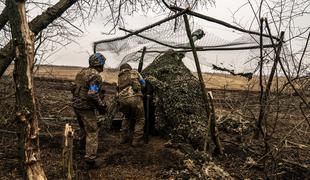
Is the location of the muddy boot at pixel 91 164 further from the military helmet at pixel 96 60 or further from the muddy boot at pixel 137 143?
the military helmet at pixel 96 60

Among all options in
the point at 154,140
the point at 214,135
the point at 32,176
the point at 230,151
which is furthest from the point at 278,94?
the point at 32,176

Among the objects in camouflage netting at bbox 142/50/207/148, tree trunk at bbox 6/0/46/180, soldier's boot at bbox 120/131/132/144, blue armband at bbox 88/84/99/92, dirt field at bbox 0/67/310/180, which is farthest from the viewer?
soldier's boot at bbox 120/131/132/144

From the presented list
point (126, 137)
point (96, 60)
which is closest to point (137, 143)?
point (126, 137)

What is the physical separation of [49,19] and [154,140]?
3021mm

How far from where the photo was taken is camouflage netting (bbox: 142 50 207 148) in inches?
357

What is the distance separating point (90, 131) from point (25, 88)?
3.28m

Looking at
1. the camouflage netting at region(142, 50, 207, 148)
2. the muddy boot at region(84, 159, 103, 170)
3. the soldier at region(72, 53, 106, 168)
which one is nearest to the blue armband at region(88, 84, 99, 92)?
the soldier at region(72, 53, 106, 168)

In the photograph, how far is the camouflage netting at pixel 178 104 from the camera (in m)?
9.08

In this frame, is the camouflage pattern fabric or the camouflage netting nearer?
the camouflage pattern fabric

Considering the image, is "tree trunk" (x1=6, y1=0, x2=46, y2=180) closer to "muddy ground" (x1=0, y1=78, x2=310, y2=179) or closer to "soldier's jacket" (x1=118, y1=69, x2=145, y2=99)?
"muddy ground" (x1=0, y1=78, x2=310, y2=179)

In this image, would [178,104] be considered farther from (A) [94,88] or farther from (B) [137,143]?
(A) [94,88]

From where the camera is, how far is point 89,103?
838 centimetres

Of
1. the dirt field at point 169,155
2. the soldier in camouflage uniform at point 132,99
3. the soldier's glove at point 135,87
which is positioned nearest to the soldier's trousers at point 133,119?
the soldier in camouflage uniform at point 132,99

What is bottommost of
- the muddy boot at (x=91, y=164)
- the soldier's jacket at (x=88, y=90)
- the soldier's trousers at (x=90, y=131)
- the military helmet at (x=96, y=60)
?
the muddy boot at (x=91, y=164)
